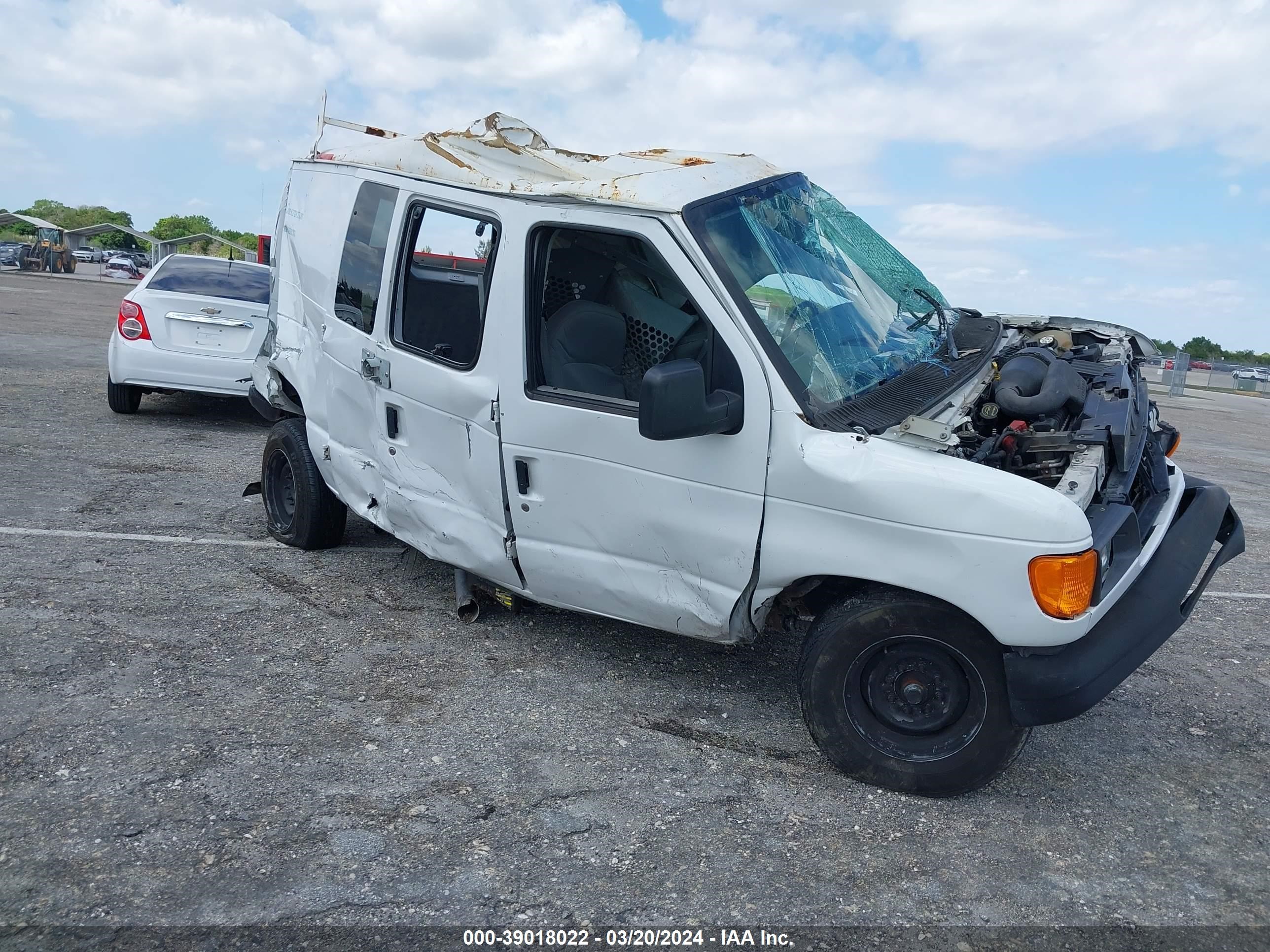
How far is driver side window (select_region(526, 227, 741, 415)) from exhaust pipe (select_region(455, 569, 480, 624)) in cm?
134

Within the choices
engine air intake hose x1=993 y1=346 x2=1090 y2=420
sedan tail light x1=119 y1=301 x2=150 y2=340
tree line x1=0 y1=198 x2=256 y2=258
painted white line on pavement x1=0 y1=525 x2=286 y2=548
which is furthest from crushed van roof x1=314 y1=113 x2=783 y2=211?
tree line x1=0 y1=198 x2=256 y2=258

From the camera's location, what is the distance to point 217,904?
9.39ft

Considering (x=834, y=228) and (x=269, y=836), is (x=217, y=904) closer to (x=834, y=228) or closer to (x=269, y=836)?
(x=269, y=836)

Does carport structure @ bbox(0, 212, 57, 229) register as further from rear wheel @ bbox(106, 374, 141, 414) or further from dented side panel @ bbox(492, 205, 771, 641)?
dented side panel @ bbox(492, 205, 771, 641)

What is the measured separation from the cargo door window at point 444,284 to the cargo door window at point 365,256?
17 cm

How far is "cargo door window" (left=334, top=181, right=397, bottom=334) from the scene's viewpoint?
4770mm

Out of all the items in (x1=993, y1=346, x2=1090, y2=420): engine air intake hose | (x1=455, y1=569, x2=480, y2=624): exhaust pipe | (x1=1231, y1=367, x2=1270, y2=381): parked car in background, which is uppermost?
(x1=1231, y1=367, x2=1270, y2=381): parked car in background

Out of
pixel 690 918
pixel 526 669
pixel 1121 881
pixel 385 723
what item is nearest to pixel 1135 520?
pixel 1121 881

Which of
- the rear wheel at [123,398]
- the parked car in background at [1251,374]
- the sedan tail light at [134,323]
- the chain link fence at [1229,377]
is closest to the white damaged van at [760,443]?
the sedan tail light at [134,323]

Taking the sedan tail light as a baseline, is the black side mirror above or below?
above

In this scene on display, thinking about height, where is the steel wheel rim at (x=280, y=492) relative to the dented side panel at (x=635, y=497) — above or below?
below

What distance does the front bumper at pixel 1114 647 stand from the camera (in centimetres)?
323

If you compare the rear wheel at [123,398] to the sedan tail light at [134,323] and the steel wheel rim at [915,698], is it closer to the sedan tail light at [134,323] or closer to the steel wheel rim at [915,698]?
the sedan tail light at [134,323]

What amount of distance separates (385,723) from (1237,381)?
4150cm
